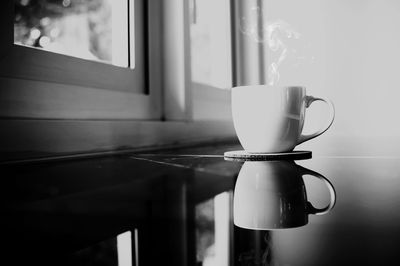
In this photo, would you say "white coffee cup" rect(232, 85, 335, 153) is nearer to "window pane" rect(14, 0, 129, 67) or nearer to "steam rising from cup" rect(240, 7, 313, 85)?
"window pane" rect(14, 0, 129, 67)

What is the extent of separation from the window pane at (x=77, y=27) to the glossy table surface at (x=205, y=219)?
0.49 meters

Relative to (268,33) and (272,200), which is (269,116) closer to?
(272,200)

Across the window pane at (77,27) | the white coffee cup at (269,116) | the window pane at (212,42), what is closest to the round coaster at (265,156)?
the white coffee cup at (269,116)

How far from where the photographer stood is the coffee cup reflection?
0.90 feet

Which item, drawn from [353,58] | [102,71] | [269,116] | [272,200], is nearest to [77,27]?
[102,71]

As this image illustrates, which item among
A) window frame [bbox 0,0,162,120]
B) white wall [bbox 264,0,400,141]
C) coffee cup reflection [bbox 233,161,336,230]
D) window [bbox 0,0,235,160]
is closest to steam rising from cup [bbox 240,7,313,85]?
white wall [bbox 264,0,400,141]

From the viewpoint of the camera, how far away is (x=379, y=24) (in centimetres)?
239

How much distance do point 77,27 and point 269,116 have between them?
27.5 inches

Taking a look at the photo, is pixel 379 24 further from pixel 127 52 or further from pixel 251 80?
pixel 127 52

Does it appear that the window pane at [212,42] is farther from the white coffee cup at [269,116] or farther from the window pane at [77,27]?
the white coffee cup at [269,116]

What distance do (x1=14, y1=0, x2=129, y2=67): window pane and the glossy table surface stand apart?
0.49 metres

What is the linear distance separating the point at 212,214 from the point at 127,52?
40.5 inches

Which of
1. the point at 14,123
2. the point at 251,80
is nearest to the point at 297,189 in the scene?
the point at 14,123

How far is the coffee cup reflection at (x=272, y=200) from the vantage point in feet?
0.90
